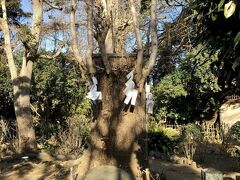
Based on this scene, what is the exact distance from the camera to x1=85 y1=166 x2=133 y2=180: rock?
5629 millimetres

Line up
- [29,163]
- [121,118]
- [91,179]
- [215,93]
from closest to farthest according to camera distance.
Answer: [91,179] < [121,118] < [29,163] < [215,93]

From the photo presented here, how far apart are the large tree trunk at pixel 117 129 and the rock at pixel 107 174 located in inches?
5.7

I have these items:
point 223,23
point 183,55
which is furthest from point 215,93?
point 223,23

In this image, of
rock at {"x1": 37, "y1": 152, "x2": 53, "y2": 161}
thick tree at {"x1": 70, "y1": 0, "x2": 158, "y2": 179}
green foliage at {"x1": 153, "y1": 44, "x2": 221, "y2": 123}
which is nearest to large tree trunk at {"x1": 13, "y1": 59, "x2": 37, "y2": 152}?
rock at {"x1": 37, "y1": 152, "x2": 53, "y2": 161}

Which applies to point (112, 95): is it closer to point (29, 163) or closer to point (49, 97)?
point (29, 163)

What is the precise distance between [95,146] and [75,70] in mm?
11911

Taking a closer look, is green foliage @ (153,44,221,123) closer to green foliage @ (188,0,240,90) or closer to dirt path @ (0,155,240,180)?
dirt path @ (0,155,240,180)

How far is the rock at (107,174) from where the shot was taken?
18.5ft

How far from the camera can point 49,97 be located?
1719 cm

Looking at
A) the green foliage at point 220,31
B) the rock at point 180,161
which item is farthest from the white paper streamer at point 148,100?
the rock at point 180,161

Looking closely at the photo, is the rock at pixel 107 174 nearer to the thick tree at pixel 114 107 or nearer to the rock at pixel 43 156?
the thick tree at pixel 114 107

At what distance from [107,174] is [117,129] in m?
0.70

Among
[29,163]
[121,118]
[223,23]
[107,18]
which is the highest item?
[107,18]

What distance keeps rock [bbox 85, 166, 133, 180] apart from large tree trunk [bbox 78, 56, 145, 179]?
15cm
